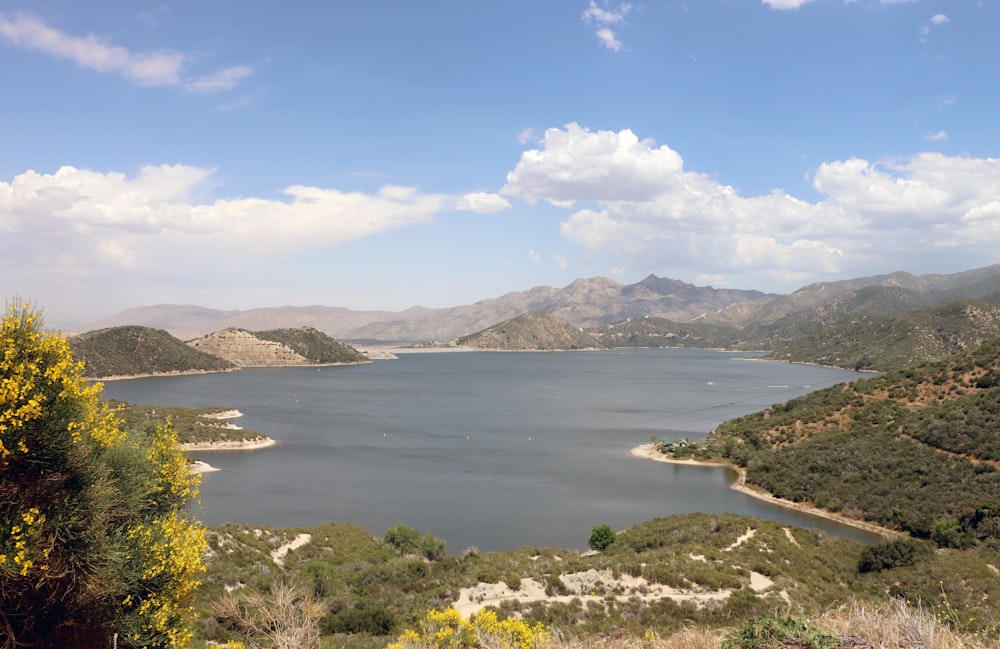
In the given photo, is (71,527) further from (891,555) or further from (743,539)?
(891,555)

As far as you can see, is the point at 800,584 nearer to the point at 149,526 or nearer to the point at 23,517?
the point at 149,526

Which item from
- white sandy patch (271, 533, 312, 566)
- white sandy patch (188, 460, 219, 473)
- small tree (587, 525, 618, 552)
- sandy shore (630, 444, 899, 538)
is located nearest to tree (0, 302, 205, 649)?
white sandy patch (271, 533, 312, 566)

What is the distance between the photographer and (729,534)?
2848 cm

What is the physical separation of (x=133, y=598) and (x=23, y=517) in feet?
9.36

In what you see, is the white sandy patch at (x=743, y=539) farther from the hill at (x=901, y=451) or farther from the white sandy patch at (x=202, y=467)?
the white sandy patch at (x=202, y=467)

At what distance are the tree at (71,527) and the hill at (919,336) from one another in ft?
528

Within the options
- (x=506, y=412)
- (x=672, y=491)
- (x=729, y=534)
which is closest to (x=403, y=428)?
(x=506, y=412)

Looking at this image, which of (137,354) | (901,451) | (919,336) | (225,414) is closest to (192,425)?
(225,414)

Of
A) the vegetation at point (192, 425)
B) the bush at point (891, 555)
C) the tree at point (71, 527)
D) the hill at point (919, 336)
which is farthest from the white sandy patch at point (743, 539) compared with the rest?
the hill at point (919, 336)

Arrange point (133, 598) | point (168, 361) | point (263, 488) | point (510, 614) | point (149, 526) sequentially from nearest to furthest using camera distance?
point (133, 598) < point (149, 526) < point (510, 614) < point (263, 488) < point (168, 361)

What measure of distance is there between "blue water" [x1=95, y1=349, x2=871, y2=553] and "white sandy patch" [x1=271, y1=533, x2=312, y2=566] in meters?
9.15

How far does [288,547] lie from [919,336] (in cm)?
17590

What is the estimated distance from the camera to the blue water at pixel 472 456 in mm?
43062

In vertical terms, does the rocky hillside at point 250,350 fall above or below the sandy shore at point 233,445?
above
